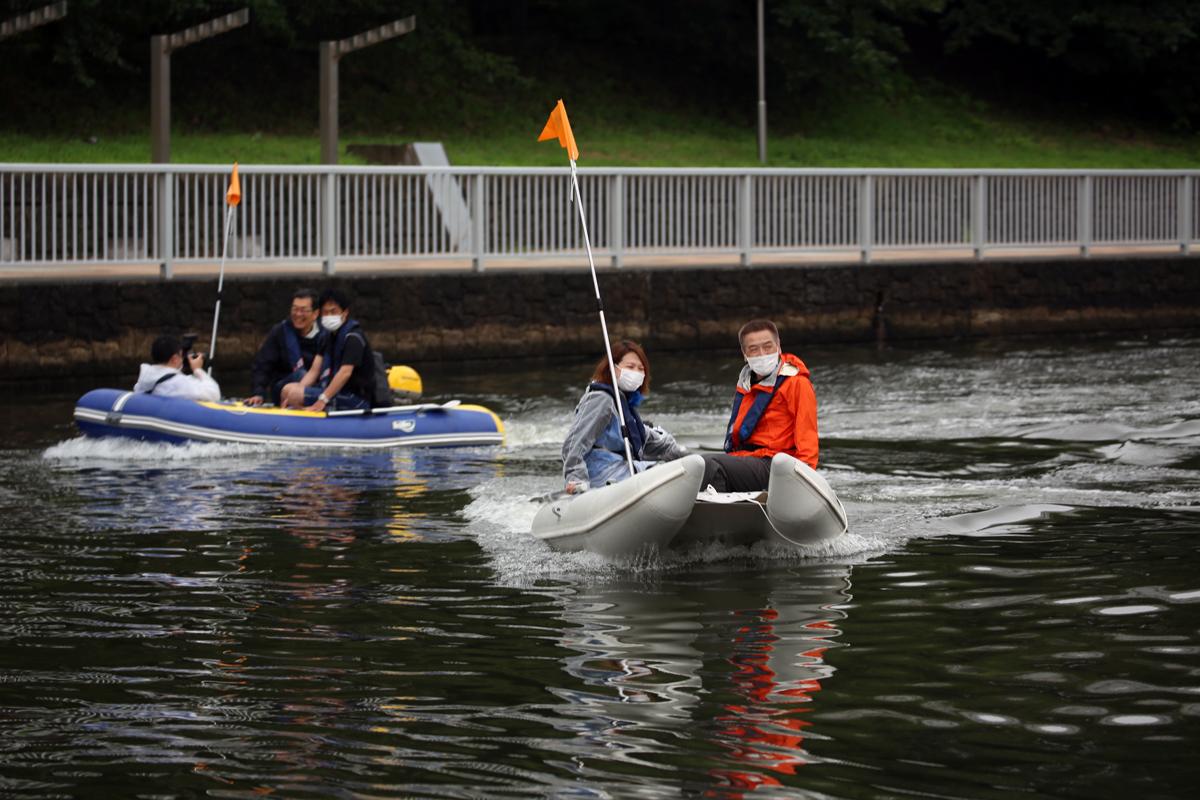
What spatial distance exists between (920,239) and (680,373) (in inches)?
243

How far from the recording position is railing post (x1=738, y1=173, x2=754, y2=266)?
26031mm

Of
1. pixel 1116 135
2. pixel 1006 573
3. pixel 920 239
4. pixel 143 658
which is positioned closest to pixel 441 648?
pixel 143 658

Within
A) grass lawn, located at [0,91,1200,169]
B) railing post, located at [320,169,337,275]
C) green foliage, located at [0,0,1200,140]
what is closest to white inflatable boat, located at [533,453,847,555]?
railing post, located at [320,169,337,275]

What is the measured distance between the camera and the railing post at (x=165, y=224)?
22.2 meters

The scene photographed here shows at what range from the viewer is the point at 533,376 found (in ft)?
74.3

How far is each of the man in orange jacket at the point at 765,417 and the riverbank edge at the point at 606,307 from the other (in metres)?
11.4

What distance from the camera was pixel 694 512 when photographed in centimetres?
1042

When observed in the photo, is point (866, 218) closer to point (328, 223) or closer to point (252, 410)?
point (328, 223)

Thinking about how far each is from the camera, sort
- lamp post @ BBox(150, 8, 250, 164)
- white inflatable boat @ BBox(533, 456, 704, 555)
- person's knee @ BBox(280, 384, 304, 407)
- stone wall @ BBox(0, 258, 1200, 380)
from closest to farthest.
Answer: white inflatable boat @ BBox(533, 456, 704, 555), person's knee @ BBox(280, 384, 304, 407), stone wall @ BBox(0, 258, 1200, 380), lamp post @ BBox(150, 8, 250, 164)

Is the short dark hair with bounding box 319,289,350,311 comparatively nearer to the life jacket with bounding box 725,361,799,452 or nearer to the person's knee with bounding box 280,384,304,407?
the person's knee with bounding box 280,384,304,407

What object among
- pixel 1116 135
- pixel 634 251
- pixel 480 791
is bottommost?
pixel 480 791

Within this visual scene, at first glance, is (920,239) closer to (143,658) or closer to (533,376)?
(533,376)

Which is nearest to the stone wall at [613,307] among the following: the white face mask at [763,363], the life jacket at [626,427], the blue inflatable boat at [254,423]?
the blue inflatable boat at [254,423]

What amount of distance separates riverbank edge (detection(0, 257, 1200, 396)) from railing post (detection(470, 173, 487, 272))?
0.32m
